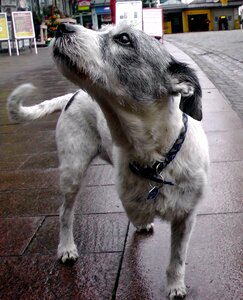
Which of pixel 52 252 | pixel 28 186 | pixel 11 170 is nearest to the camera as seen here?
pixel 52 252

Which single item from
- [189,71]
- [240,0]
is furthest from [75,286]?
[240,0]

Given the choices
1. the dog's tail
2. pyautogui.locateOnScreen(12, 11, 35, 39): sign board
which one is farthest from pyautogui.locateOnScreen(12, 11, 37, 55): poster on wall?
the dog's tail

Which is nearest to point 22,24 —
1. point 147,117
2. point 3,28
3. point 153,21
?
point 3,28

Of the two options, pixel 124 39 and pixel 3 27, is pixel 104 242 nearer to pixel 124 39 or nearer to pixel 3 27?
pixel 124 39

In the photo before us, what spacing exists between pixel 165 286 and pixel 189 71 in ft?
4.44

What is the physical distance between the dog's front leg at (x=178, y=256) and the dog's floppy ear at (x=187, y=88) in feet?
2.20

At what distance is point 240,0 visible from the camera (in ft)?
268

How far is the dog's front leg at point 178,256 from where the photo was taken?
2.96m

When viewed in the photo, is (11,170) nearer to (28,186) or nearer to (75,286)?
(28,186)

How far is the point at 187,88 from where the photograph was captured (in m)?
2.76

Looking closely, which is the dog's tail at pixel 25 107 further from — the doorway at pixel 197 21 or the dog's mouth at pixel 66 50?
the doorway at pixel 197 21

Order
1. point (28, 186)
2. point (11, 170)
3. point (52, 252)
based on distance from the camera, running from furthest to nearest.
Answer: point (11, 170)
point (28, 186)
point (52, 252)

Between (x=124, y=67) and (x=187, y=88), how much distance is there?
39 centimetres

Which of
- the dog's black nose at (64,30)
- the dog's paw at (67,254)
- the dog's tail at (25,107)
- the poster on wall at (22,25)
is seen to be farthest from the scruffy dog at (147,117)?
the poster on wall at (22,25)
